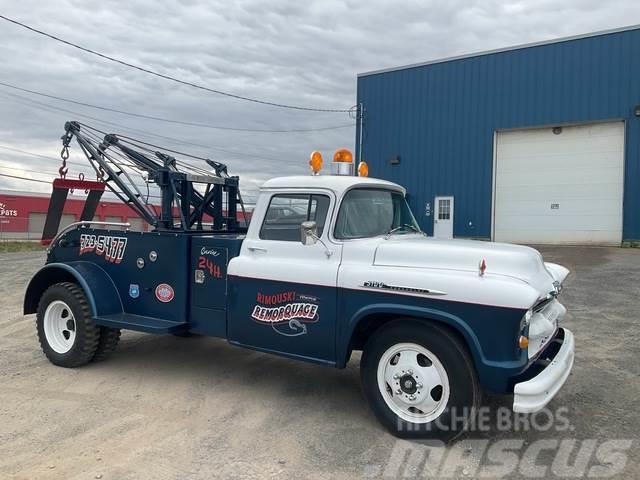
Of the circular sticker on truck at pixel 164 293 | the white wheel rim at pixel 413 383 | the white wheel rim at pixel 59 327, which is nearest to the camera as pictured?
the white wheel rim at pixel 413 383

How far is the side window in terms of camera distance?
4.76 meters

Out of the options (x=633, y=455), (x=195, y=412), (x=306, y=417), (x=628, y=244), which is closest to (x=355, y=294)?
(x=306, y=417)

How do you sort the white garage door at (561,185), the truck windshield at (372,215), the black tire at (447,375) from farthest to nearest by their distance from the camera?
the white garage door at (561,185), the truck windshield at (372,215), the black tire at (447,375)

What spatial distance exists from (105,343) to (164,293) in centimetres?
108

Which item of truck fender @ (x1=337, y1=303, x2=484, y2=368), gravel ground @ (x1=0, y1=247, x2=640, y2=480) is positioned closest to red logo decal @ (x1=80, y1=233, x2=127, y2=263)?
gravel ground @ (x1=0, y1=247, x2=640, y2=480)

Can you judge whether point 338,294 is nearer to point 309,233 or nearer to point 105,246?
point 309,233

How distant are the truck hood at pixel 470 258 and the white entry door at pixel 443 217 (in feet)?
54.6

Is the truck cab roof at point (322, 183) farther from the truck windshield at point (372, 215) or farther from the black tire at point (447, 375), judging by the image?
the black tire at point (447, 375)

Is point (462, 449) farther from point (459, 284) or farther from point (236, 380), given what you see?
point (236, 380)

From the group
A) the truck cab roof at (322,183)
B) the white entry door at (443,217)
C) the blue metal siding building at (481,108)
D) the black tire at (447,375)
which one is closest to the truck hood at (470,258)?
the black tire at (447,375)

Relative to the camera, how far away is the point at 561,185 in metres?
18.6

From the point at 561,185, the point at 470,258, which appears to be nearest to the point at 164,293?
the point at 470,258

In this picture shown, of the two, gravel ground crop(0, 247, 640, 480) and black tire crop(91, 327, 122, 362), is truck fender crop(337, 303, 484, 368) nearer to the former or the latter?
gravel ground crop(0, 247, 640, 480)

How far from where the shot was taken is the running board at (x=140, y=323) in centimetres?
531
